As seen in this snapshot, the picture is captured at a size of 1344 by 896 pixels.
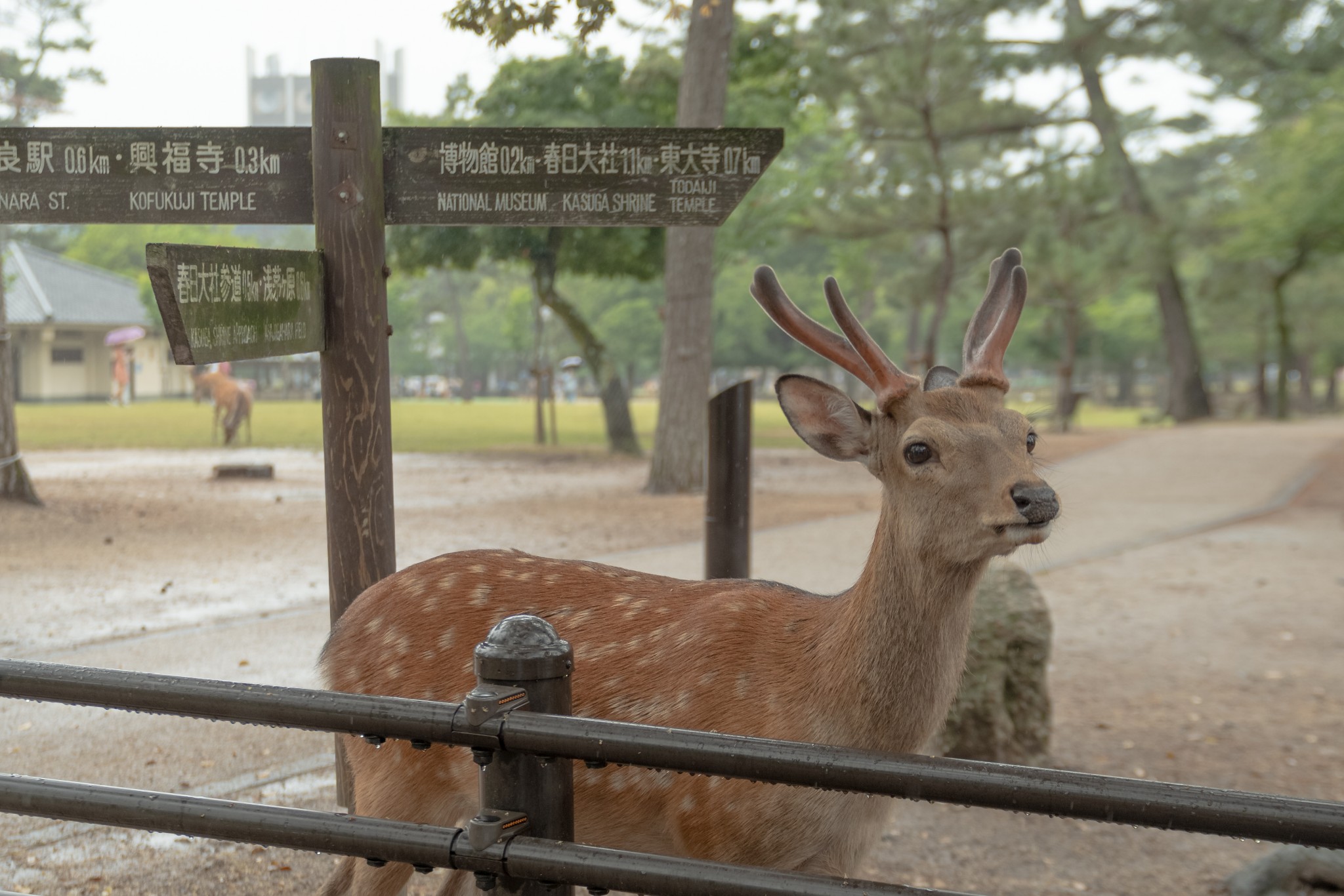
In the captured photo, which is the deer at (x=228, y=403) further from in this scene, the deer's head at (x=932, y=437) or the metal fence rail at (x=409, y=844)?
the deer's head at (x=932, y=437)

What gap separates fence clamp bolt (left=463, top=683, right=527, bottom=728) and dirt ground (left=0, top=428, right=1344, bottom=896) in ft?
6.72

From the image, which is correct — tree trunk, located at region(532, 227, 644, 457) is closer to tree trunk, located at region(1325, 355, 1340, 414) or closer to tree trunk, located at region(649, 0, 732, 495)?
tree trunk, located at region(649, 0, 732, 495)

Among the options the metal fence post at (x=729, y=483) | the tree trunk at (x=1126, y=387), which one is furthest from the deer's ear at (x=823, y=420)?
the tree trunk at (x=1126, y=387)

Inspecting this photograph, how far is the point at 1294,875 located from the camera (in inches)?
154

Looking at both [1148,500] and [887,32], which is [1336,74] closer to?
[887,32]

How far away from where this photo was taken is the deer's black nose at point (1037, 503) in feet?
7.69

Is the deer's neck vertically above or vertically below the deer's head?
below

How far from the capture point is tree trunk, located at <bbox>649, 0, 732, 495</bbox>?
13.6m

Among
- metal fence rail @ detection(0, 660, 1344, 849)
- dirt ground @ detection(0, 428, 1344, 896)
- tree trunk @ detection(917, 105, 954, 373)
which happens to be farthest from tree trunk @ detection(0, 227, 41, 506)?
tree trunk @ detection(917, 105, 954, 373)

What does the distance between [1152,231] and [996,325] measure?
29749 millimetres

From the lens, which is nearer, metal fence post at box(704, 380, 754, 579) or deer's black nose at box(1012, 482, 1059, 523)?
deer's black nose at box(1012, 482, 1059, 523)

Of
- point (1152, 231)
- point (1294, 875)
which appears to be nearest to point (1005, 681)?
point (1294, 875)

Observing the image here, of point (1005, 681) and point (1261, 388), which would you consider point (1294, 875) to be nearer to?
point (1005, 681)

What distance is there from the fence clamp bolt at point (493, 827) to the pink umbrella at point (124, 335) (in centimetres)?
3470
